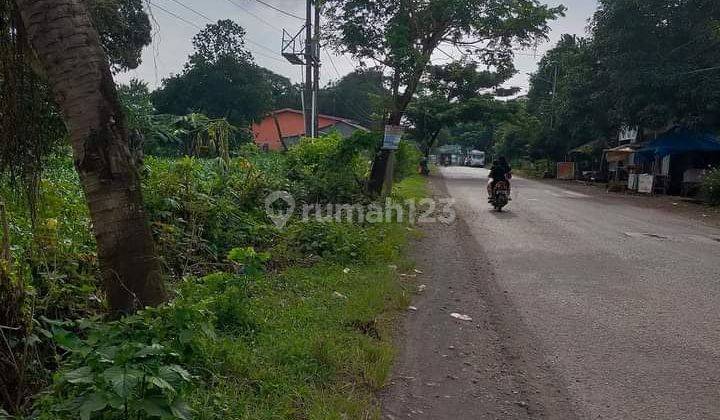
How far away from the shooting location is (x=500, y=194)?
14.4 m

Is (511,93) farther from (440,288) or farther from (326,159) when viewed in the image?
(440,288)

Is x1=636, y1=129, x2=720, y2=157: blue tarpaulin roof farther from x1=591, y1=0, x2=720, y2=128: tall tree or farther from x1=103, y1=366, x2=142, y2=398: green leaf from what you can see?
x1=103, y1=366, x2=142, y2=398: green leaf

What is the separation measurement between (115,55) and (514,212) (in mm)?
11076

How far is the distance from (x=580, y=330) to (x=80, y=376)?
13.5 ft

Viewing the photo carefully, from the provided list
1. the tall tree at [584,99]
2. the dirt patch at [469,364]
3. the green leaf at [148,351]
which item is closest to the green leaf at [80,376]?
the green leaf at [148,351]


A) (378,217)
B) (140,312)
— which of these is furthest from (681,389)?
(378,217)

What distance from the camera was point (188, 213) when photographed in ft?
21.9

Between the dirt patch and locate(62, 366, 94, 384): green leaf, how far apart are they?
1688 millimetres

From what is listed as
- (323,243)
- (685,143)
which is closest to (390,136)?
(323,243)

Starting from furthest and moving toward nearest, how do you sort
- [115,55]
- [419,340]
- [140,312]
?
[115,55] < [419,340] < [140,312]

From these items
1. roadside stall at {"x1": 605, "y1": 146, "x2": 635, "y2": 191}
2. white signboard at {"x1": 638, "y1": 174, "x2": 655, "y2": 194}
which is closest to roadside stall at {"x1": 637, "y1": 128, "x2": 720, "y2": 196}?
white signboard at {"x1": 638, "y1": 174, "x2": 655, "y2": 194}

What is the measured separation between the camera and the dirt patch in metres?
3.45

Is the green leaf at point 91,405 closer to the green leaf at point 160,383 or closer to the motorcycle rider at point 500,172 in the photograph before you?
the green leaf at point 160,383

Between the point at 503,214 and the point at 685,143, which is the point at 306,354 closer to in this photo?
the point at 503,214
